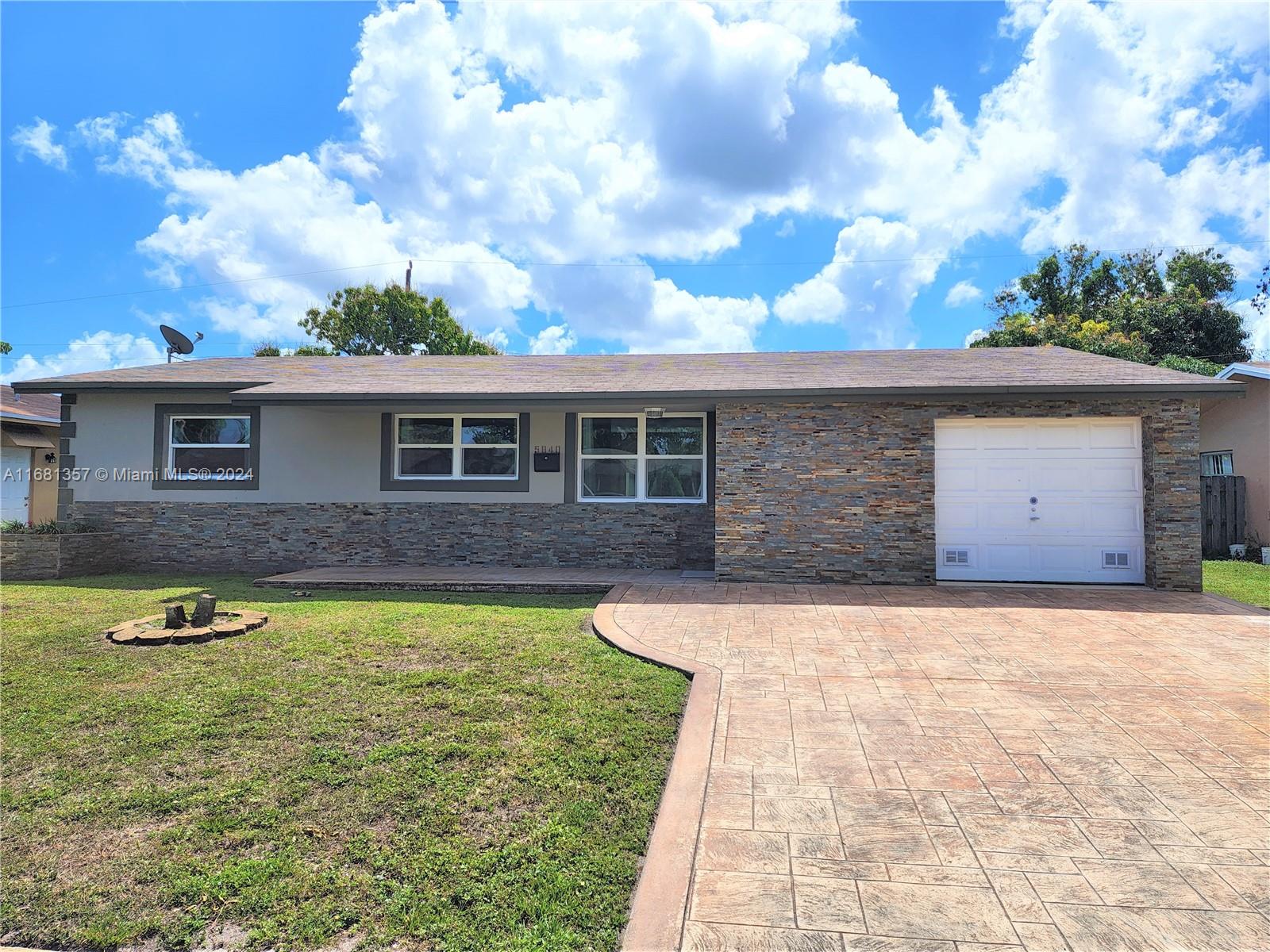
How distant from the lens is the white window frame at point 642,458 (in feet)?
33.3

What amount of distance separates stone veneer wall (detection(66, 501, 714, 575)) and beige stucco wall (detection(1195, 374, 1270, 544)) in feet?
38.2

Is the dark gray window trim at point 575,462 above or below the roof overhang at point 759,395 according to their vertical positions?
below

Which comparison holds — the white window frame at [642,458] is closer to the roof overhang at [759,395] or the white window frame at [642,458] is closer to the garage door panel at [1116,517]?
the roof overhang at [759,395]

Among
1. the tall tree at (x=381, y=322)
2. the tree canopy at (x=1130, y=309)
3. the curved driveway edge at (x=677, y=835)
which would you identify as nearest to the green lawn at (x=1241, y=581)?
the curved driveway edge at (x=677, y=835)

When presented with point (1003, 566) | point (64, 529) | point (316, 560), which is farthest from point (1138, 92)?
point (64, 529)

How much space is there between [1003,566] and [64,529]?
1507cm

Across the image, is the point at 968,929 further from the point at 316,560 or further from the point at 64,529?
the point at 64,529

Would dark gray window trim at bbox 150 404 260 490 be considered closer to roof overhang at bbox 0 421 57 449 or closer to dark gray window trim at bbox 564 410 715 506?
dark gray window trim at bbox 564 410 715 506

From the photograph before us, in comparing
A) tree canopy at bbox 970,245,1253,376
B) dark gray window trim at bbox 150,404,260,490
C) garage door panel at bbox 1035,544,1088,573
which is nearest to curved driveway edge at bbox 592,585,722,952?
garage door panel at bbox 1035,544,1088,573

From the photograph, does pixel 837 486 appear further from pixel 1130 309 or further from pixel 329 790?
pixel 1130 309

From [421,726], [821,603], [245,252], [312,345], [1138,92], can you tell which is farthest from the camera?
[312,345]

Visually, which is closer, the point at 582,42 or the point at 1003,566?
the point at 1003,566

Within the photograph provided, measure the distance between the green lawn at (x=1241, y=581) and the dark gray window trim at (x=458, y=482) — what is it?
1020 centimetres

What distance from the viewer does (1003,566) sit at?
867 cm
